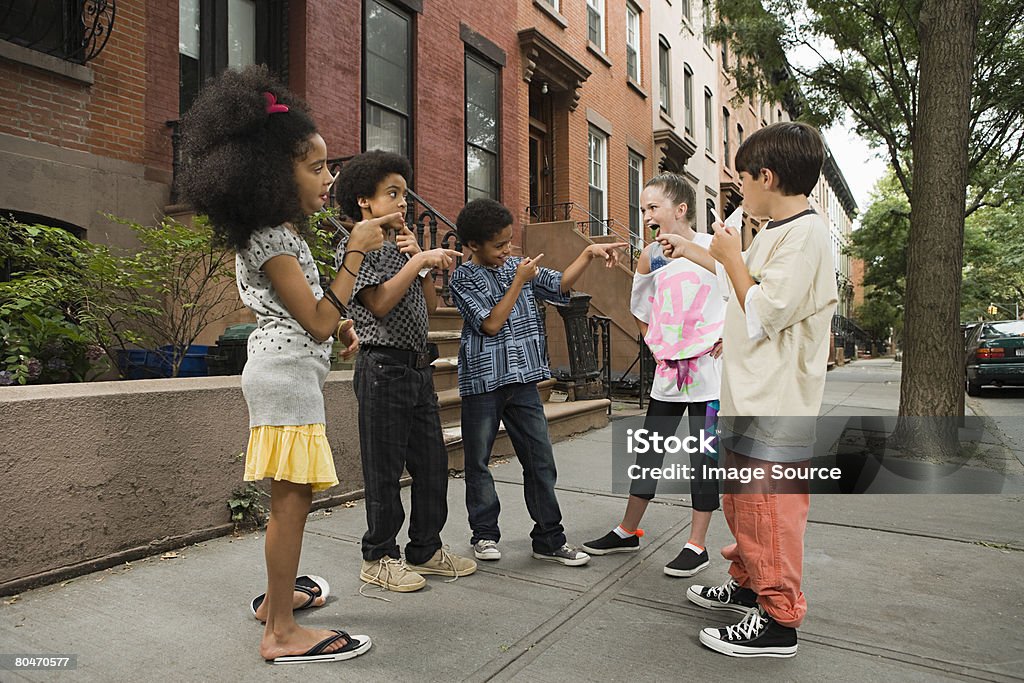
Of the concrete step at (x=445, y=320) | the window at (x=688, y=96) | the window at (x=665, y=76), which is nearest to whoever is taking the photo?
the concrete step at (x=445, y=320)

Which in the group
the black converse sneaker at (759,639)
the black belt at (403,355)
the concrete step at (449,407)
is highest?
the black belt at (403,355)

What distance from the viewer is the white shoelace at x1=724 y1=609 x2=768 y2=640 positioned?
2541mm

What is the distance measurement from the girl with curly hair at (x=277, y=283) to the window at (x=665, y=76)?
17.3 meters

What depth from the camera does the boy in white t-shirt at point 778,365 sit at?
8.05 ft

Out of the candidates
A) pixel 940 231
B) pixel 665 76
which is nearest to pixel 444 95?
pixel 940 231

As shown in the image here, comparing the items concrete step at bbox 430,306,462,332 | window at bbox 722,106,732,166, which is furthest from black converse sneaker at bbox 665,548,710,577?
window at bbox 722,106,732,166

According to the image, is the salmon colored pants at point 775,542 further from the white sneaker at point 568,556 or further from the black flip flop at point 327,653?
the black flip flop at point 327,653

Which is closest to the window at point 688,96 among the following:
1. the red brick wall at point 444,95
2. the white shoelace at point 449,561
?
the red brick wall at point 444,95

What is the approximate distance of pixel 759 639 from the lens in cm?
253

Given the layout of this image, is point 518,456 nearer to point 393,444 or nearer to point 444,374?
point 393,444

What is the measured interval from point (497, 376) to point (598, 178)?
12280 mm

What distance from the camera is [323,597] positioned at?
3.02 meters

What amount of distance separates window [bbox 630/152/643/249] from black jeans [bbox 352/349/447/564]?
13.7 metres

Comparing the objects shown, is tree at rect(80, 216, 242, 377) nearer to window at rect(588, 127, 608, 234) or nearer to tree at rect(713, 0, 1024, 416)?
tree at rect(713, 0, 1024, 416)
